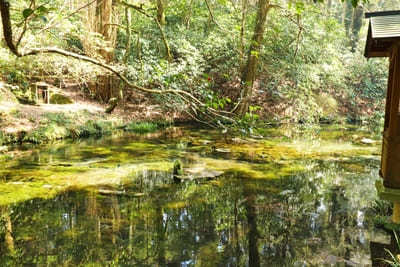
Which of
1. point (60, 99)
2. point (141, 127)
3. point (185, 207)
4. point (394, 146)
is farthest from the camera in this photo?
point (60, 99)

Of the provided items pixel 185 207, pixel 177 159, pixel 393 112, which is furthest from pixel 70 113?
pixel 393 112

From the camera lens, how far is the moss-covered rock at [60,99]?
15.1 metres

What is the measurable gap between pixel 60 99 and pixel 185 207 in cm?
1118

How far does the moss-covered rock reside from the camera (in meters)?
15.1

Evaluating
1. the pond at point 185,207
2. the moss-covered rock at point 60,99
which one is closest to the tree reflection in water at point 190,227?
the pond at point 185,207

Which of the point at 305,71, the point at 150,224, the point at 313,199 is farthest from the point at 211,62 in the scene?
the point at 150,224

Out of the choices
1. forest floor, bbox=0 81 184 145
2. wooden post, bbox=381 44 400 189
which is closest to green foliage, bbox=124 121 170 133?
forest floor, bbox=0 81 184 145

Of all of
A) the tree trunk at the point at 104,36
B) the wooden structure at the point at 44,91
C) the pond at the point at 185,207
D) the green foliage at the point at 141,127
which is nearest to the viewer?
the pond at the point at 185,207

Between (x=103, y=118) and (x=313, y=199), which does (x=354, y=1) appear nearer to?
(x=313, y=199)

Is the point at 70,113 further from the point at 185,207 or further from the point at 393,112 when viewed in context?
the point at 393,112

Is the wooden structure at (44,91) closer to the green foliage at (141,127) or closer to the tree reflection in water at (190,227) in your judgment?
the green foliage at (141,127)

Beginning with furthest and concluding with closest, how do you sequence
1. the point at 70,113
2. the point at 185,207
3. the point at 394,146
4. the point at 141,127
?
the point at 141,127, the point at 70,113, the point at 185,207, the point at 394,146

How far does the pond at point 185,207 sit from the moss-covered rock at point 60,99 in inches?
178

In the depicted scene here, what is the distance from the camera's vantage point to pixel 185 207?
6.25 metres
